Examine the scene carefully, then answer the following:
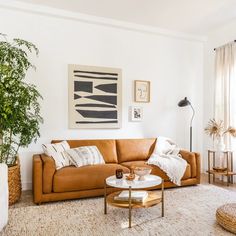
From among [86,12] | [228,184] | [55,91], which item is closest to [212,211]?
[228,184]

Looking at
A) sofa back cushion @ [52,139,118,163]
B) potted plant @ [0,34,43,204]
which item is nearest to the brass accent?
sofa back cushion @ [52,139,118,163]

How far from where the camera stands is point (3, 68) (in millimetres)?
2891

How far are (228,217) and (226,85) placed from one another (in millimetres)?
2808

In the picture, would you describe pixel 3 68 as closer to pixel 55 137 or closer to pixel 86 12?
pixel 55 137

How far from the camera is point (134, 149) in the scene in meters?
4.31

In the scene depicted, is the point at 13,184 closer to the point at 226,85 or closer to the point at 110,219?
the point at 110,219

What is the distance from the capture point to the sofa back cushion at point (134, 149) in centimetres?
423

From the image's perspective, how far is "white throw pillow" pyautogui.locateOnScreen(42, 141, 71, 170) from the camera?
344 cm

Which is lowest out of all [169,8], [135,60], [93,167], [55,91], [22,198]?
[22,198]

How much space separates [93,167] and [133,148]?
1.07 metres

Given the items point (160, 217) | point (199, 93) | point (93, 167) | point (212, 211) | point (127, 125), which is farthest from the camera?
point (199, 93)

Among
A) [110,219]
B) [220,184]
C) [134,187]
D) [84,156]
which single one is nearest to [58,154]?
[84,156]

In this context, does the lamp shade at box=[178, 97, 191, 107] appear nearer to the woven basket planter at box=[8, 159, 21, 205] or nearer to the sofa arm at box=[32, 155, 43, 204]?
the sofa arm at box=[32, 155, 43, 204]

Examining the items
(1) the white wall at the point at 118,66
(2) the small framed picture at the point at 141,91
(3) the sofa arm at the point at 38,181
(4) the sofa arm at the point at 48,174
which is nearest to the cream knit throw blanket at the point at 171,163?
(1) the white wall at the point at 118,66
